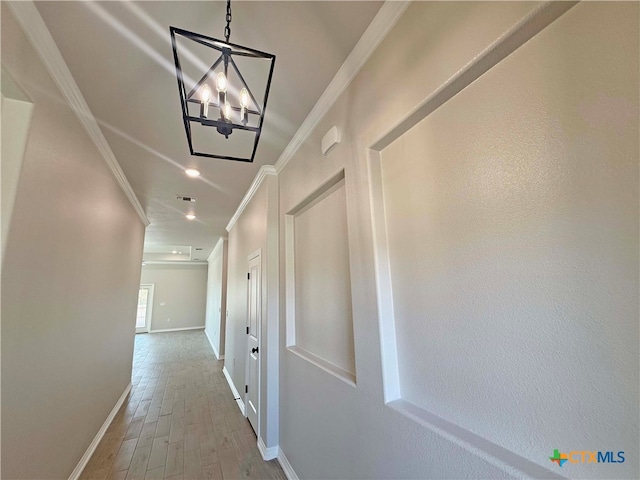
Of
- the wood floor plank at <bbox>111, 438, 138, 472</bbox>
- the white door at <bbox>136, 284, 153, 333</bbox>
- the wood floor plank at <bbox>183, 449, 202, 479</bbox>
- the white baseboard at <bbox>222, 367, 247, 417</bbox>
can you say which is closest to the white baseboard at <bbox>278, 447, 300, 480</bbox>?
the wood floor plank at <bbox>183, 449, 202, 479</bbox>

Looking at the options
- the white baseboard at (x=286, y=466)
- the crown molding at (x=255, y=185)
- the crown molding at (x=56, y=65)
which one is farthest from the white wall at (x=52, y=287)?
the white baseboard at (x=286, y=466)

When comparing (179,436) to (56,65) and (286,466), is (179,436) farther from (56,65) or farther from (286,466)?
(56,65)

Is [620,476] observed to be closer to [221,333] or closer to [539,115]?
[539,115]

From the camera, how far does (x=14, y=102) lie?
1.28m

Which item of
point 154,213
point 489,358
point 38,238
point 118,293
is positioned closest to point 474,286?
point 489,358

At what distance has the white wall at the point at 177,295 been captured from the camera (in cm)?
997

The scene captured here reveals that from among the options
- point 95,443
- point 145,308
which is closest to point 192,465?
point 95,443

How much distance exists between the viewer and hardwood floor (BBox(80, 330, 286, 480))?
231 cm

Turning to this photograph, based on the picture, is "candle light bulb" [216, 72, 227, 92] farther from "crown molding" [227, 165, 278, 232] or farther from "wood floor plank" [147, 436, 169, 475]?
"wood floor plank" [147, 436, 169, 475]

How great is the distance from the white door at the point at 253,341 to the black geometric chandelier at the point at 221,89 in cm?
132

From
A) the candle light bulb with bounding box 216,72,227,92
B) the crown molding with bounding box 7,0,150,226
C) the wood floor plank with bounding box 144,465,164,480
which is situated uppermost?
the crown molding with bounding box 7,0,150,226

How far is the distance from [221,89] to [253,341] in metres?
2.78

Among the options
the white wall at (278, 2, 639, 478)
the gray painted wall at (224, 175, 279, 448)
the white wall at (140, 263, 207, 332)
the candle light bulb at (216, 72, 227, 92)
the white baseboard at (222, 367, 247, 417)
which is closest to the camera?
the white wall at (278, 2, 639, 478)

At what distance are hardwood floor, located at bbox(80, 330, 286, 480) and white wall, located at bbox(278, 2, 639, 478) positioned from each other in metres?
1.62
